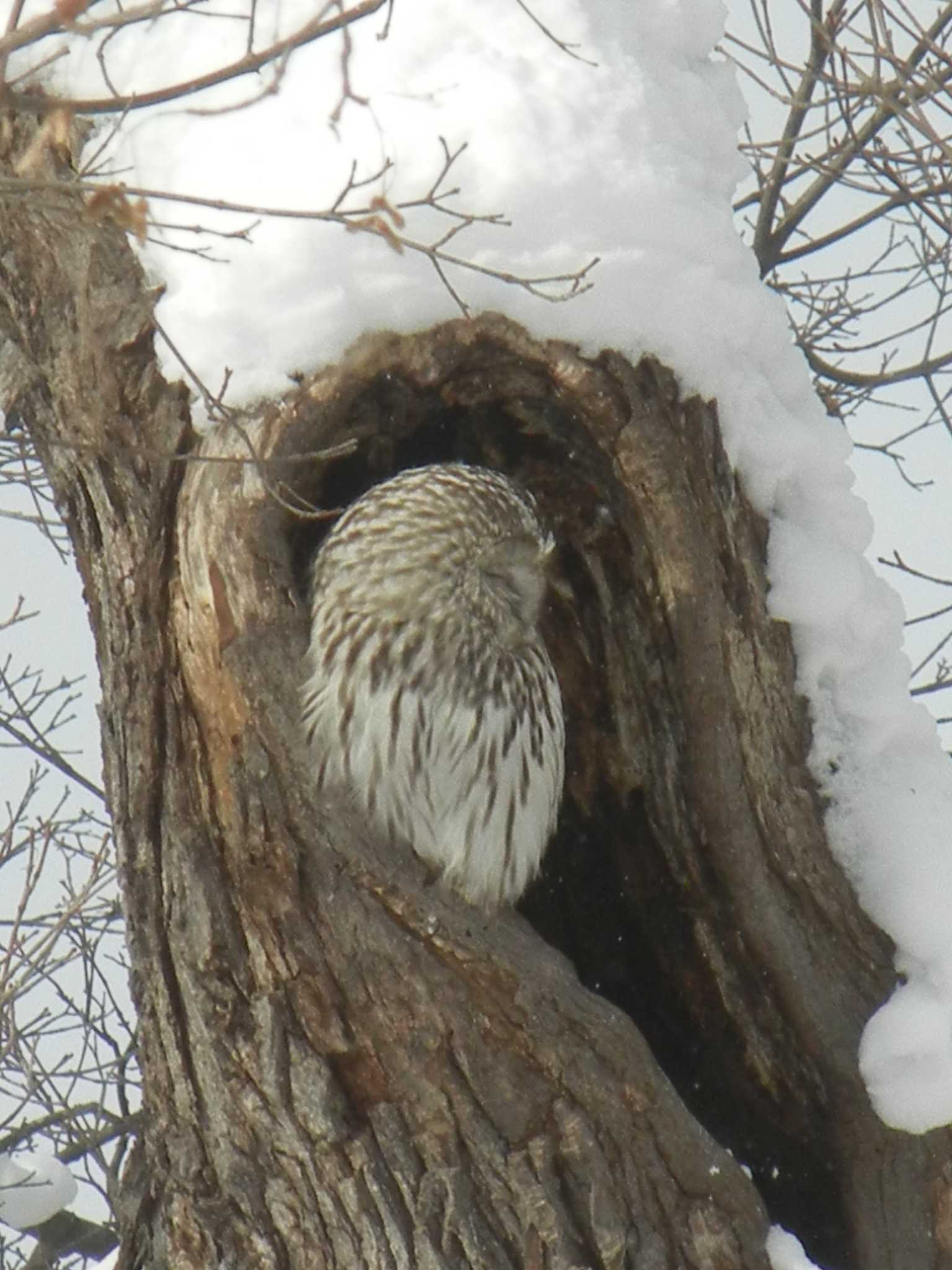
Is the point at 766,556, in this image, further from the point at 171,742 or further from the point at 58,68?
the point at 58,68

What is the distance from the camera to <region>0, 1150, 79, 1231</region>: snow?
568cm

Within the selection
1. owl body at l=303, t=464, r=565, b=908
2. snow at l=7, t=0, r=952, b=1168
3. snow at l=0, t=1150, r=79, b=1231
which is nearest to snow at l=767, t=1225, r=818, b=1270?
snow at l=7, t=0, r=952, b=1168

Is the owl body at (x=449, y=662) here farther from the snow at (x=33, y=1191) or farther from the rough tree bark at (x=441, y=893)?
the snow at (x=33, y=1191)

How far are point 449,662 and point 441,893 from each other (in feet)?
1.98

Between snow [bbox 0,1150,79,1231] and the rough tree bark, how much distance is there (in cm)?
198

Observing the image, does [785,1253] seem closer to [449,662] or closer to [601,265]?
[449,662]

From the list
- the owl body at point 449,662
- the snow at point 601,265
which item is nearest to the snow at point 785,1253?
the snow at point 601,265

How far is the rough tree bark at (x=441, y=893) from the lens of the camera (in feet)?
11.6

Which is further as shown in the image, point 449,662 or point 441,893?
point 449,662

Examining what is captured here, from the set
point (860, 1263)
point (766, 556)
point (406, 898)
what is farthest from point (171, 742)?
point (860, 1263)

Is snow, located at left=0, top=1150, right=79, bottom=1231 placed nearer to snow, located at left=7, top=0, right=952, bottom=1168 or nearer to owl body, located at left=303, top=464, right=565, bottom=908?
owl body, located at left=303, top=464, right=565, bottom=908

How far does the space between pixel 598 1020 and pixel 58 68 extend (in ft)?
8.31

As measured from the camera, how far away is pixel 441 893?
145 inches

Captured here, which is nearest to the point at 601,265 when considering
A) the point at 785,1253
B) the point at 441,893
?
the point at 441,893
